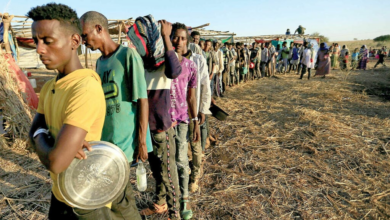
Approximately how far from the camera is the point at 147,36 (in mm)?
1896

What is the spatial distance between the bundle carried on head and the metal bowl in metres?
0.95

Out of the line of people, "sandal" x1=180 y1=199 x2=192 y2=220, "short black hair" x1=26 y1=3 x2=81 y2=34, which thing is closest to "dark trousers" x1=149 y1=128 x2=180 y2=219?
the line of people

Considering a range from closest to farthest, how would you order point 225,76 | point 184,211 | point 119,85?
point 119,85
point 184,211
point 225,76

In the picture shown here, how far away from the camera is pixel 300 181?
10.6ft

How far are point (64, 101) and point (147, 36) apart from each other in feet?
3.10

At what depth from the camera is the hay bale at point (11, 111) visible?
4.29 meters

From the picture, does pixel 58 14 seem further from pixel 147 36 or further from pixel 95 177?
pixel 95 177

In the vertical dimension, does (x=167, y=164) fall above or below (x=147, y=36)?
below

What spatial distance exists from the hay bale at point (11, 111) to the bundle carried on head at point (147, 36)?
3.76 metres

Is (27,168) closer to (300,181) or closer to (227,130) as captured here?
(227,130)

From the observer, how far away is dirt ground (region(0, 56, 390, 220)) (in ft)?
8.95

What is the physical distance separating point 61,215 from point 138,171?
2.32ft

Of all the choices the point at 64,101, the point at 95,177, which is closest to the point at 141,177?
the point at 95,177

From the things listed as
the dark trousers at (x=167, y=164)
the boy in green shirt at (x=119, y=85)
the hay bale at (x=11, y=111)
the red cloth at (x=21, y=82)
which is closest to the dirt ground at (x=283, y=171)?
the hay bale at (x=11, y=111)
